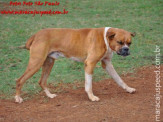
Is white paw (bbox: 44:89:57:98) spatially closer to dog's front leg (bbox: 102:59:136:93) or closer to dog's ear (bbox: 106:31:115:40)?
dog's front leg (bbox: 102:59:136:93)

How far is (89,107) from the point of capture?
657cm

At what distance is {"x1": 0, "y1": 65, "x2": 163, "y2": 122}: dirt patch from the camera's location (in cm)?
602

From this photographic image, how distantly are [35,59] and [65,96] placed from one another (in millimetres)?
990

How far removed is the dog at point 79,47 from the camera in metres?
7.01

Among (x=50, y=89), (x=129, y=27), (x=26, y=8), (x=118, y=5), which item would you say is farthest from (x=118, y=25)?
(x=50, y=89)

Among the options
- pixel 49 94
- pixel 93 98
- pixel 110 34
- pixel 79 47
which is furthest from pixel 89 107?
pixel 110 34

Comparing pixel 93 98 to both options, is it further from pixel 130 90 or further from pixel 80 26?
pixel 80 26

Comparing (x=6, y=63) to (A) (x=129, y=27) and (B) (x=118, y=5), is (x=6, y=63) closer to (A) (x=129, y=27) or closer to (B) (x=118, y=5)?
(A) (x=129, y=27)

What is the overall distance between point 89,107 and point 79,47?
1343 mm

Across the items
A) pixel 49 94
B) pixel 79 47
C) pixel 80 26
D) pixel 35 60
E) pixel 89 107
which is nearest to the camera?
pixel 89 107

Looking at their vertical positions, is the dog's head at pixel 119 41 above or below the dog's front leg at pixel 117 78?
above

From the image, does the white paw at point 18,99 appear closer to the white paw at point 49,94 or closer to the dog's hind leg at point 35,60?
the dog's hind leg at point 35,60

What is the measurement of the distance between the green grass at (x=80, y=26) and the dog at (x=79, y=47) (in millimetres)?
910

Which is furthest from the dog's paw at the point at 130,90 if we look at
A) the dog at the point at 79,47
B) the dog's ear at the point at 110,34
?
the dog's ear at the point at 110,34
